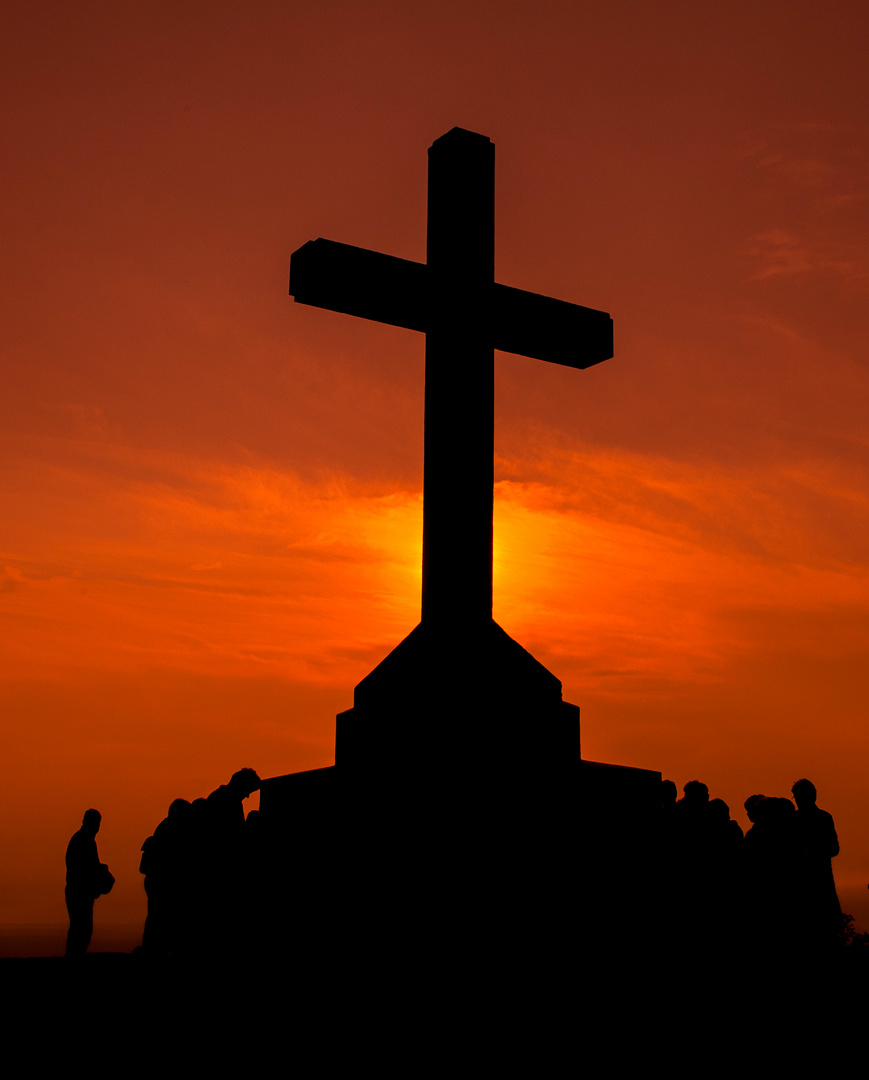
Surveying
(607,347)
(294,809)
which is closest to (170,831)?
(294,809)

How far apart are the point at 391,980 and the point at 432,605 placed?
2.17 metres

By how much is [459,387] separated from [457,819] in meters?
2.73

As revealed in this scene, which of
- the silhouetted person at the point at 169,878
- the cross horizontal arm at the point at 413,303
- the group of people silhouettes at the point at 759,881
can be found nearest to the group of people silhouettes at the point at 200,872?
the silhouetted person at the point at 169,878

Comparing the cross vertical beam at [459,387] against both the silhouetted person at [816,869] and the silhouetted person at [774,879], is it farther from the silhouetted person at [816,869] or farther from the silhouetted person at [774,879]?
the silhouetted person at [816,869]

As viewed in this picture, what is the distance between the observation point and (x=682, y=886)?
6.22 m

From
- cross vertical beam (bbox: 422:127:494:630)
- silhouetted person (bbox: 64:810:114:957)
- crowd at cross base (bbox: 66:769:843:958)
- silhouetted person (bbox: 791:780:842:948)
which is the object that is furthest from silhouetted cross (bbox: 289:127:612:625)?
silhouetted person (bbox: 64:810:114:957)

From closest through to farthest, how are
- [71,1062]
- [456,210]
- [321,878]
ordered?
[71,1062]
[321,878]
[456,210]

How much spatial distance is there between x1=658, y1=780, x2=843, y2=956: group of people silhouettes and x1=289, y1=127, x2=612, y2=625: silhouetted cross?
1.96 meters

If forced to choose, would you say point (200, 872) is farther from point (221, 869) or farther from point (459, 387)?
point (459, 387)

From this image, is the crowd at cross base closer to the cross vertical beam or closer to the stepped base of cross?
the stepped base of cross

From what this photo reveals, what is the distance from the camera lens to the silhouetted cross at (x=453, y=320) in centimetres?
647

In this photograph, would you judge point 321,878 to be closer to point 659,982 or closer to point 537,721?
point 537,721

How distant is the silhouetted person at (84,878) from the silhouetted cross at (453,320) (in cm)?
388

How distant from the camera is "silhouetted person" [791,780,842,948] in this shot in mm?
6367
